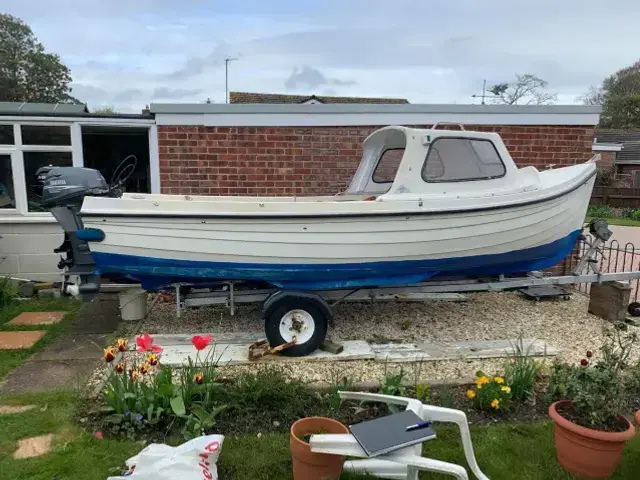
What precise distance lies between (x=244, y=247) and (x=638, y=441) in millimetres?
3215

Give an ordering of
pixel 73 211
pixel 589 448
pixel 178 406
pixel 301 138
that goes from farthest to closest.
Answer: pixel 301 138 → pixel 73 211 → pixel 178 406 → pixel 589 448

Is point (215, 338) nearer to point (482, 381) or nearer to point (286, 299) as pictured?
point (286, 299)

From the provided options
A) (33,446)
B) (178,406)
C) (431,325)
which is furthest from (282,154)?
(33,446)

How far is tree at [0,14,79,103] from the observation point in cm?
3272

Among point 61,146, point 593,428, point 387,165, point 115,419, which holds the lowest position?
point 115,419

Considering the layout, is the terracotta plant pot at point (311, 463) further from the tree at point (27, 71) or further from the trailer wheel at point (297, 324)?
the tree at point (27, 71)

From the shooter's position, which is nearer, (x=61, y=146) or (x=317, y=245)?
(x=317, y=245)

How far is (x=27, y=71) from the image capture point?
34.1 meters

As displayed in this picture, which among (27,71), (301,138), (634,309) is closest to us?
(634,309)

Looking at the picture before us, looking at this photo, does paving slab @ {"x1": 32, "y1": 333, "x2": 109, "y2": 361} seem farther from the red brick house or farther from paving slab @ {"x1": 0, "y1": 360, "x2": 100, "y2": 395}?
A: the red brick house

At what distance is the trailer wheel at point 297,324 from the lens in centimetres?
440

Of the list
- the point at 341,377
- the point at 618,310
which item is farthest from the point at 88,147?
the point at 618,310

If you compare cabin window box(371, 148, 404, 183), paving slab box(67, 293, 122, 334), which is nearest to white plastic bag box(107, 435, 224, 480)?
paving slab box(67, 293, 122, 334)

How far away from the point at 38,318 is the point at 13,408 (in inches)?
92.3
